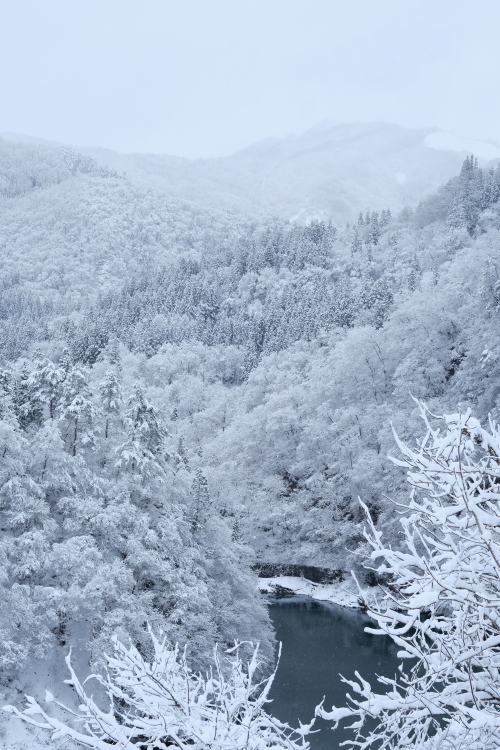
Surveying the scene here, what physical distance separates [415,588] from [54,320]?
366 ft

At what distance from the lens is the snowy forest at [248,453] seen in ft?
13.8

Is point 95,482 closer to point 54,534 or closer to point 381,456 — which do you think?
point 54,534

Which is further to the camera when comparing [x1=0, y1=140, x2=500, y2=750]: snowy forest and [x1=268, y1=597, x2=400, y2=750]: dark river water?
[x1=268, y1=597, x2=400, y2=750]: dark river water

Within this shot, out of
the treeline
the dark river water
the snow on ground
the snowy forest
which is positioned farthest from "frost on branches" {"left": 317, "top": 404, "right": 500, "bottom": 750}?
the snow on ground

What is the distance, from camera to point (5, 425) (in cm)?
A: 2162

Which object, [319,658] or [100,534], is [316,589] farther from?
[100,534]

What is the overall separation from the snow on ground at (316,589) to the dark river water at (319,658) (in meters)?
1.15

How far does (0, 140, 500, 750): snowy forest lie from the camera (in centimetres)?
421

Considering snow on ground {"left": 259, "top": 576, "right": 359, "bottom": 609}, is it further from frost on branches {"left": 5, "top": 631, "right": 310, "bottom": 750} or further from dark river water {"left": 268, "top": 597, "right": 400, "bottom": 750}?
frost on branches {"left": 5, "top": 631, "right": 310, "bottom": 750}

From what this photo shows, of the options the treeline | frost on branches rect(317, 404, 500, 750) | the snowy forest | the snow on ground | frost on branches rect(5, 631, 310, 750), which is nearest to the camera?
frost on branches rect(317, 404, 500, 750)

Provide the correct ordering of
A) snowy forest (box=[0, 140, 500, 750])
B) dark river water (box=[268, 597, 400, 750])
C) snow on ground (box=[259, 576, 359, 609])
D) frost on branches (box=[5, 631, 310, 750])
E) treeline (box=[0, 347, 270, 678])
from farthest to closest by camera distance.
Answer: snow on ground (box=[259, 576, 359, 609])
dark river water (box=[268, 597, 400, 750])
treeline (box=[0, 347, 270, 678])
snowy forest (box=[0, 140, 500, 750])
frost on branches (box=[5, 631, 310, 750])

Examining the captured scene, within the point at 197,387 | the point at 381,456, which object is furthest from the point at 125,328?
the point at 381,456

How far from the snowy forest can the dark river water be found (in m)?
1.62

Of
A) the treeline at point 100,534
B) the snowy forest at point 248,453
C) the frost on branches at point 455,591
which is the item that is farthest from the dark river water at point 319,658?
the frost on branches at point 455,591
